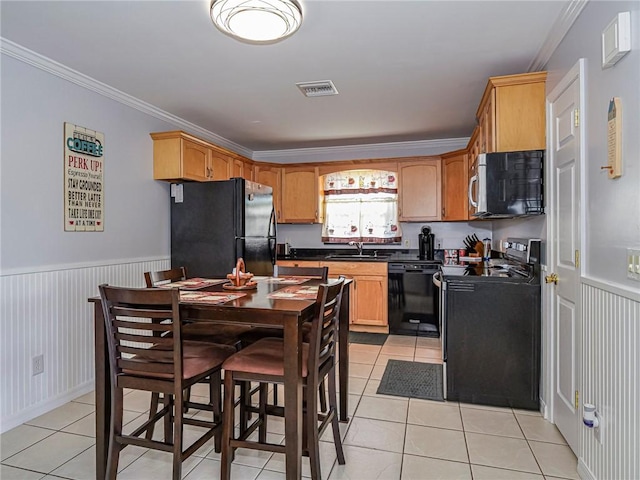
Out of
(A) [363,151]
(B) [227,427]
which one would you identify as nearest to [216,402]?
(B) [227,427]

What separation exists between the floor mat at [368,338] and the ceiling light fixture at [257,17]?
10.7 feet

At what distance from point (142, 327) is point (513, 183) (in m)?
2.37

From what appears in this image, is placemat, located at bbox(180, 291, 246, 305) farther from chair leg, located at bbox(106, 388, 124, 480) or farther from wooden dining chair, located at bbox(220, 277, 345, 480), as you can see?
chair leg, located at bbox(106, 388, 124, 480)

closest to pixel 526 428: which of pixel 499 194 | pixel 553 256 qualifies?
pixel 553 256

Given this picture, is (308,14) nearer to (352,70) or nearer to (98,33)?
(352,70)

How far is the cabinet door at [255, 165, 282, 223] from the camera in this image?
212 inches

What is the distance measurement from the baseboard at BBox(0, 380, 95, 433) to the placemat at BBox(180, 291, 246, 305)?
148 centimetres

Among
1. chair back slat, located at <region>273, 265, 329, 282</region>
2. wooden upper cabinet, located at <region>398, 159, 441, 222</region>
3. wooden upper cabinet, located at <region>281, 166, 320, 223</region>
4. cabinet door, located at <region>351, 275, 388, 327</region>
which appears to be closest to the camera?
chair back slat, located at <region>273, 265, 329, 282</region>

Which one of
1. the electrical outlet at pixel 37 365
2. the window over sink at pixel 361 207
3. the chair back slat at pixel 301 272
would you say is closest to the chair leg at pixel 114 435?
the electrical outlet at pixel 37 365

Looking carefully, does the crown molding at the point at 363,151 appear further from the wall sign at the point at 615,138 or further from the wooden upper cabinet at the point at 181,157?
the wall sign at the point at 615,138

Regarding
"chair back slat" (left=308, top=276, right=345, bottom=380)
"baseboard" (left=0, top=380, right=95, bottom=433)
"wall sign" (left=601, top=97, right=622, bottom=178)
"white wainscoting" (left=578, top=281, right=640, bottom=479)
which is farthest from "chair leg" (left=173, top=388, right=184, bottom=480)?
"wall sign" (left=601, top=97, right=622, bottom=178)

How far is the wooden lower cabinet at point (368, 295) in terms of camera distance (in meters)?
4.72

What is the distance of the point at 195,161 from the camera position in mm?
3938

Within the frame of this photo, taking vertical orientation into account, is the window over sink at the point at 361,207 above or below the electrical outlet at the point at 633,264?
above
